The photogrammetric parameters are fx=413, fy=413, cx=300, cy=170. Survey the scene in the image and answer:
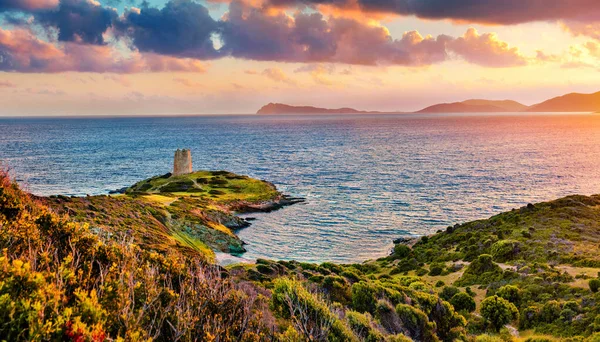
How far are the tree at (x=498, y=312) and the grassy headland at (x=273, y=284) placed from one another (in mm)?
66

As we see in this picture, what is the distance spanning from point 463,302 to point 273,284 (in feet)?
45.7

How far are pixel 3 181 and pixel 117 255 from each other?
10.1 m

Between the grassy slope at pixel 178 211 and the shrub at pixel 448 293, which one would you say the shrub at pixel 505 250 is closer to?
the shrub at pixel 448 293

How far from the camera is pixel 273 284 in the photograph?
90.8 ft

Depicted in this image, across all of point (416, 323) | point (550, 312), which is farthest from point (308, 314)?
point (550, 312)

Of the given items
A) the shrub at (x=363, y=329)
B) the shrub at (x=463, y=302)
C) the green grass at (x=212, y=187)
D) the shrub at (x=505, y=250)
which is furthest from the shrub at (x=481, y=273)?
the green grass at (x=212, y=187)

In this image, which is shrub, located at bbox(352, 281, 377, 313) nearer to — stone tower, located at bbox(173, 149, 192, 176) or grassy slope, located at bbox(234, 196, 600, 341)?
grassy slope, located at bbox(234, 196, 600, 341)

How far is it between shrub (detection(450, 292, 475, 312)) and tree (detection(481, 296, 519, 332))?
8.56 ft

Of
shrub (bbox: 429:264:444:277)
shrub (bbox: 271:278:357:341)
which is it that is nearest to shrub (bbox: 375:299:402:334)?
shrub (bbox: 271:278:357:341)

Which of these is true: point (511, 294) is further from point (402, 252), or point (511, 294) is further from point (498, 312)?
point (402, 252)

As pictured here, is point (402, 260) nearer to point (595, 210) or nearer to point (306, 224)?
point (306, 224)

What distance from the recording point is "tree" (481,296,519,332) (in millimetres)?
26234

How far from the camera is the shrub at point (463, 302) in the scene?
29.7 metres

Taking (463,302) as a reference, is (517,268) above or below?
above
